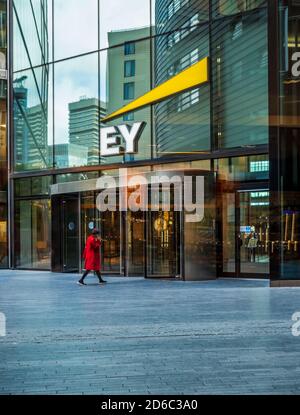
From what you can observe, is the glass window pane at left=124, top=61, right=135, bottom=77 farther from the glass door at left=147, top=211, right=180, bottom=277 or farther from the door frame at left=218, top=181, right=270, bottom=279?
the door frame at left=218, top=181, right=270, bottom=279

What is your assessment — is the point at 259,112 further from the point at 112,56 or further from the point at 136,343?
the point at 136,343

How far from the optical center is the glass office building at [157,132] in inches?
608

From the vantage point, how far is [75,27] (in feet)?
72.4

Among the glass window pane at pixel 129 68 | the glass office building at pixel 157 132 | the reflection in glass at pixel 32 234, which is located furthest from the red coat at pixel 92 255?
the glass window pane at pixel 129 68

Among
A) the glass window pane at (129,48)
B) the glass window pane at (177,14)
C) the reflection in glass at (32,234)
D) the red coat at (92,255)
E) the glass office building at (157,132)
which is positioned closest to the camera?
the glass office building at (157,132)

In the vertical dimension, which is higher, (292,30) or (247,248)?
(292,30)

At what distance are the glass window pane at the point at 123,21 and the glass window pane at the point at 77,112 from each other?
0.96 metres

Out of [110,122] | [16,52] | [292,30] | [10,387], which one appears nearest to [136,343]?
[10,387]

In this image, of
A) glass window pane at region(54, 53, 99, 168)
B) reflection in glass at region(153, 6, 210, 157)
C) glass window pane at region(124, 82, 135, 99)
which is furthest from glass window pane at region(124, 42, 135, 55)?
glass window pane at region(54, 53, 99, 168)

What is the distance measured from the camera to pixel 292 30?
15.4m

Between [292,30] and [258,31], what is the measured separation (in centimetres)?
212

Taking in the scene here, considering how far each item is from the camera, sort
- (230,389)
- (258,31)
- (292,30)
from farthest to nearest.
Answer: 1. (258,31)
2. (292,30)
3. (230,389)

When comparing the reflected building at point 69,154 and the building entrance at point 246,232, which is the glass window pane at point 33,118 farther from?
the building entrance at point 246,232

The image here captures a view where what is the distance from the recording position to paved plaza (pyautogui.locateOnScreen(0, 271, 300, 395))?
5910 mm
